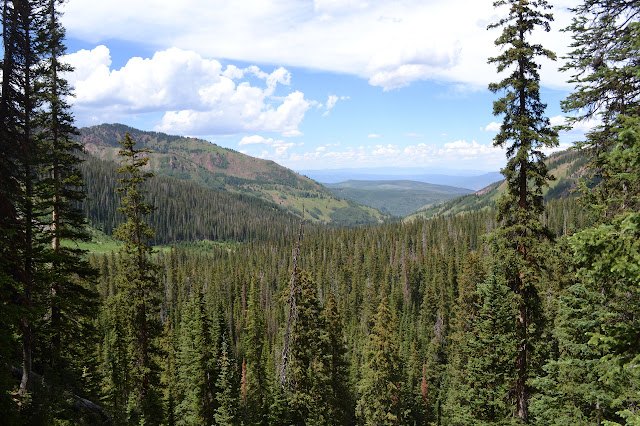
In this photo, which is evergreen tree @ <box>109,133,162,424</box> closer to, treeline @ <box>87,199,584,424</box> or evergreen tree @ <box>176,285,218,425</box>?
treeline @ <box>87,199,584,424</box>

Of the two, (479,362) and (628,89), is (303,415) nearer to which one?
(479,362)

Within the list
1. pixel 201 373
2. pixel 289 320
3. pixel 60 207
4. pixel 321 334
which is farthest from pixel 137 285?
pixel 321 334

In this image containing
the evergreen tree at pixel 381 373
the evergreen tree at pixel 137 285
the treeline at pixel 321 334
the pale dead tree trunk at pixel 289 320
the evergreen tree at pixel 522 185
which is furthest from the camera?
the evergreen tree at pixel 381 373

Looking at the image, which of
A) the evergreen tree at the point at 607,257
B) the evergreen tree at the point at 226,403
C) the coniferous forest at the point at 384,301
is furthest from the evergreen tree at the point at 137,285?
the evergreen tree at the point at 607,257

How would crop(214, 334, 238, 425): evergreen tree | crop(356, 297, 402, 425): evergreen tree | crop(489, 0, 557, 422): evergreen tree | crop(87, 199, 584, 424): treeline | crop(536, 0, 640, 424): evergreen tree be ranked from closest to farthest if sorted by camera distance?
1. crop(536, 0, 640, 424): evergreen tree
2. crop(489, 0, 557, 422): evergreen tree
3. crop(214, 334, 238, 425): evergreen tree
4. crop(87, 199, 584, 424): treeline
5. crop(356, 297, 402, 425): evergreen tree

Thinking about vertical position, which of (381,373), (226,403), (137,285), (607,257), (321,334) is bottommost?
(381,373)

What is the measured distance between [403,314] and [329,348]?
70918 mm

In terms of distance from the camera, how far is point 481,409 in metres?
19.2

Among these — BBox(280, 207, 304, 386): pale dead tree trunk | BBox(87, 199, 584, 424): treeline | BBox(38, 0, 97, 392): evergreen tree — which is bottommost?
BBox(87, 199, 584, 424): treeline

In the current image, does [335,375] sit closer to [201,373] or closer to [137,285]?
[201,373]

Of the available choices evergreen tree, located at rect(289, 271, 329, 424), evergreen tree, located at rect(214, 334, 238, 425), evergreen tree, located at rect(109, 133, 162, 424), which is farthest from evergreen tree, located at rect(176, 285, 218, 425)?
evergreen tree, located at rect(289, 271, 329, 424)

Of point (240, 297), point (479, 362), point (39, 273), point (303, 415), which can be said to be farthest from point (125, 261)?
point (240, 297)

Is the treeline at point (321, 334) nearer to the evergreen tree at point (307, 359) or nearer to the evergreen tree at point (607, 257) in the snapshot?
the evergreen tree at point (307, 359)

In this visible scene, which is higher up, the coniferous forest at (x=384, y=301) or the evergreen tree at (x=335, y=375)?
the coniferous forest at (x=384, y=301)
